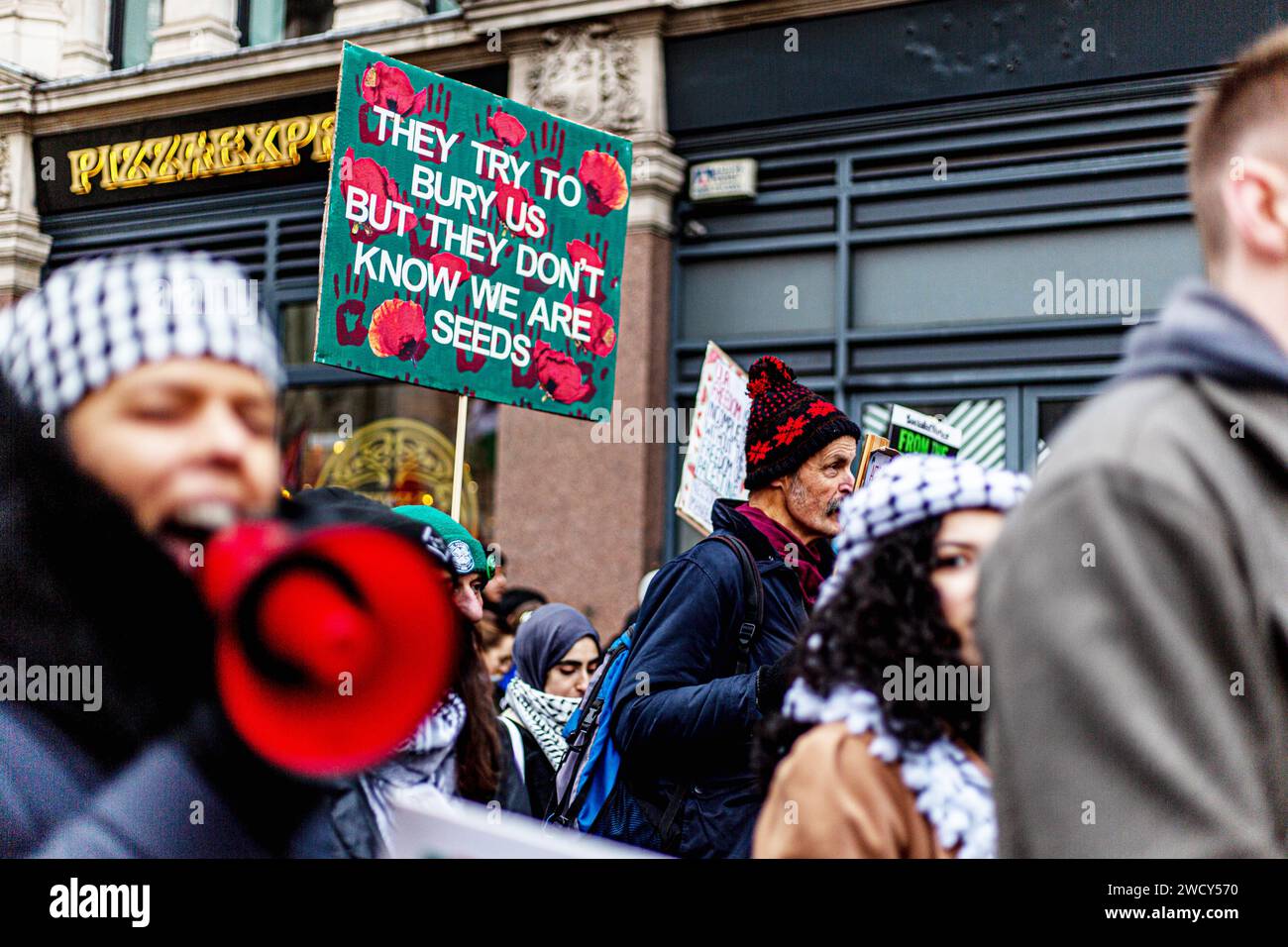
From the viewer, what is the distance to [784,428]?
4270 millimetres

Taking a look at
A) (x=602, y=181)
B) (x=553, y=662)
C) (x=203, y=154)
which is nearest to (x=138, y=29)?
(x=203, y=154)

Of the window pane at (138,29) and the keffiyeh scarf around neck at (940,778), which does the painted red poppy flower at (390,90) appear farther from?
the window pane at (138,29)

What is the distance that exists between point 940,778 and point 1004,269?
7421 mm

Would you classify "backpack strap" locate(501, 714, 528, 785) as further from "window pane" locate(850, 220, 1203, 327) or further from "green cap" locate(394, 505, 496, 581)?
"window pane" locate(850, 220, 1203, 327)

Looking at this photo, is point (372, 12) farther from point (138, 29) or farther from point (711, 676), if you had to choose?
point (711, 676)

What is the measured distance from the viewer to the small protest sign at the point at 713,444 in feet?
16.9

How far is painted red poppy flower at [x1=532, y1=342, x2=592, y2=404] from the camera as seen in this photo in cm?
578

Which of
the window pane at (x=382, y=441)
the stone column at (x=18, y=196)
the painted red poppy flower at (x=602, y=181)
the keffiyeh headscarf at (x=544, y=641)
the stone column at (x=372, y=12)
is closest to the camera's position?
the keffiyeh headscarf at (x=544, y=641)

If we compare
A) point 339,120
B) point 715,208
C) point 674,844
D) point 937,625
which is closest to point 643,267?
point 715,208

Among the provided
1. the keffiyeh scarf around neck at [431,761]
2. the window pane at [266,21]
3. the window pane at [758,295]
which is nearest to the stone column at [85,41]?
the window pane at [266,21]

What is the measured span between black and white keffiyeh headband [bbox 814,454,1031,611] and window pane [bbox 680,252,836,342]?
24.2 feet

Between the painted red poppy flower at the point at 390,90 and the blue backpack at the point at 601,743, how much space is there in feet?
7.33

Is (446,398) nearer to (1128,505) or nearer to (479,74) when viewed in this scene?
(479,74)

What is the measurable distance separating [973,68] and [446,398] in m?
4.42
